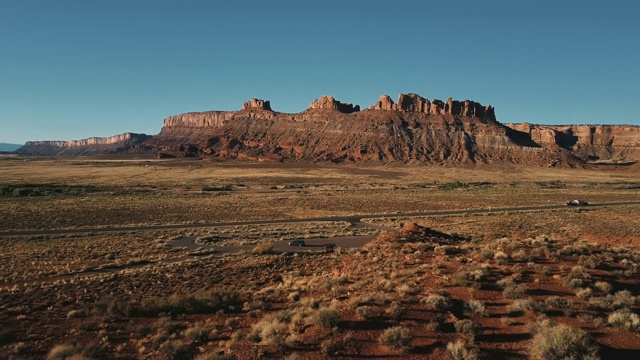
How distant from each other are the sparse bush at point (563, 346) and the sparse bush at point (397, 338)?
296cm

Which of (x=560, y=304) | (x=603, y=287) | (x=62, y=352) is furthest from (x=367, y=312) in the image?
(x=62, y=352)

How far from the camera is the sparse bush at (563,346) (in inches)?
351

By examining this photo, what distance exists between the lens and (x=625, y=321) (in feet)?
34.6

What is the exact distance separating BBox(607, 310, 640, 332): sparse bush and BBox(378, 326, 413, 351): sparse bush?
223 inches

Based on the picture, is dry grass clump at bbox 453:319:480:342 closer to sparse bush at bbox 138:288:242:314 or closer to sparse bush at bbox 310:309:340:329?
sparse bush at bbox 310:309:340:329

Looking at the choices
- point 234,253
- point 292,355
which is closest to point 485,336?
point 292,355

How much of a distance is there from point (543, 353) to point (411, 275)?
26.1 ft

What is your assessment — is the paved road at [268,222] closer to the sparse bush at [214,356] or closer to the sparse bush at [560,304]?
the sparse bush at [560,304]

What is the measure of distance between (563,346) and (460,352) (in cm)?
233

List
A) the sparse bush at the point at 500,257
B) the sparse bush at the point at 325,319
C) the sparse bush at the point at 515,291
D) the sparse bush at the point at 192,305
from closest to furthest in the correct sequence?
the sparse bush at the point at 325,319, the sparse bush at the point at 515,291, the sparse bush at the point at 192,305, the sparse bush at the point at 500,257

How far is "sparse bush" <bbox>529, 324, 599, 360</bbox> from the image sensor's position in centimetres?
891

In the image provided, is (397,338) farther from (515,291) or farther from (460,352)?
(515,291)

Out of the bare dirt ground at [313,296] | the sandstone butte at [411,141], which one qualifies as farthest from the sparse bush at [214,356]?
the sandstone butte at [411,141]

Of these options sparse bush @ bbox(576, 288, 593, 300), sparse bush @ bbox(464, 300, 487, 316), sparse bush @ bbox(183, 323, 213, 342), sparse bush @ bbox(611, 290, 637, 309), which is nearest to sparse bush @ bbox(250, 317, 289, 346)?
sparse bush @ bbox(183, 323, 213, 342)
